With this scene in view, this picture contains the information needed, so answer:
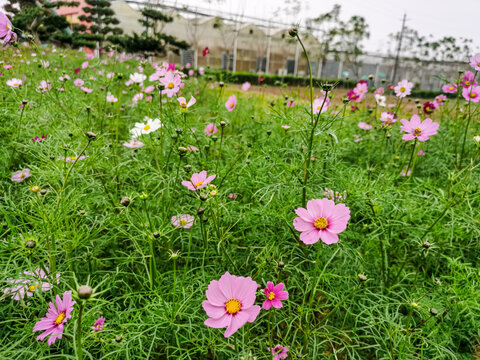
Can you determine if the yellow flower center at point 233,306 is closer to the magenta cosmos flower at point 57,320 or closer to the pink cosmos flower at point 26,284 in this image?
the magenta cosmos flower at point 57,320

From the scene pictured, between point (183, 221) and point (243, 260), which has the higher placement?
point (183, 221)

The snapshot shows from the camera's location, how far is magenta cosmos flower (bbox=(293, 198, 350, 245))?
0.66 m

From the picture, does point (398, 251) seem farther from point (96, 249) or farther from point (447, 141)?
point (447, 141)

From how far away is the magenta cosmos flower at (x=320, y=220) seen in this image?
0.66 m

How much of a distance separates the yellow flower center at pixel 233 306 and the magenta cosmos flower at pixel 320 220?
19 centimetres

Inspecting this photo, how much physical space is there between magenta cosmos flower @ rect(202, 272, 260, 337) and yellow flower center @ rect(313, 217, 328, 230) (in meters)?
0.19

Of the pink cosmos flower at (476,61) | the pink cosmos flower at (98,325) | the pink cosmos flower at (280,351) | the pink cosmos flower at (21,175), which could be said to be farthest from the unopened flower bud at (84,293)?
the pink cosmos flower at (476,61)

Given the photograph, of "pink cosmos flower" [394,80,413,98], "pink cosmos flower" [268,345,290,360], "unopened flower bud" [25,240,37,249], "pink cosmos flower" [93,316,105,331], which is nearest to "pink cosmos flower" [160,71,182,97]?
"unopened flower bud" [25,240,37,249]

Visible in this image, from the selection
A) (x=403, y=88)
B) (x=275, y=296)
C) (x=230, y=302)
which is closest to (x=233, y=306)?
(x=230, y=302)

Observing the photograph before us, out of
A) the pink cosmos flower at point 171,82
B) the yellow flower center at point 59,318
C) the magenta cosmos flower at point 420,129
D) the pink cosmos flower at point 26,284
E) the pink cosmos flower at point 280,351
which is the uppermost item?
the pink cosmos flower at point 171,82

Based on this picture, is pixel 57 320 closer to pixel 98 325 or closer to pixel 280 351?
pixel 98 325

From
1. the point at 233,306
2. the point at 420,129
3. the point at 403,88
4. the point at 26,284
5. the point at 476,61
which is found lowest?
the point at 26,284

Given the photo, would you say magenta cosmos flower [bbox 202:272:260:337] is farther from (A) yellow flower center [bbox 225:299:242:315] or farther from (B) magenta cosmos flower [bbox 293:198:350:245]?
(B) magenta cosmos flower [bbox 293:198:350:245]

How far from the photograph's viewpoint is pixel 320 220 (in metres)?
0.69
